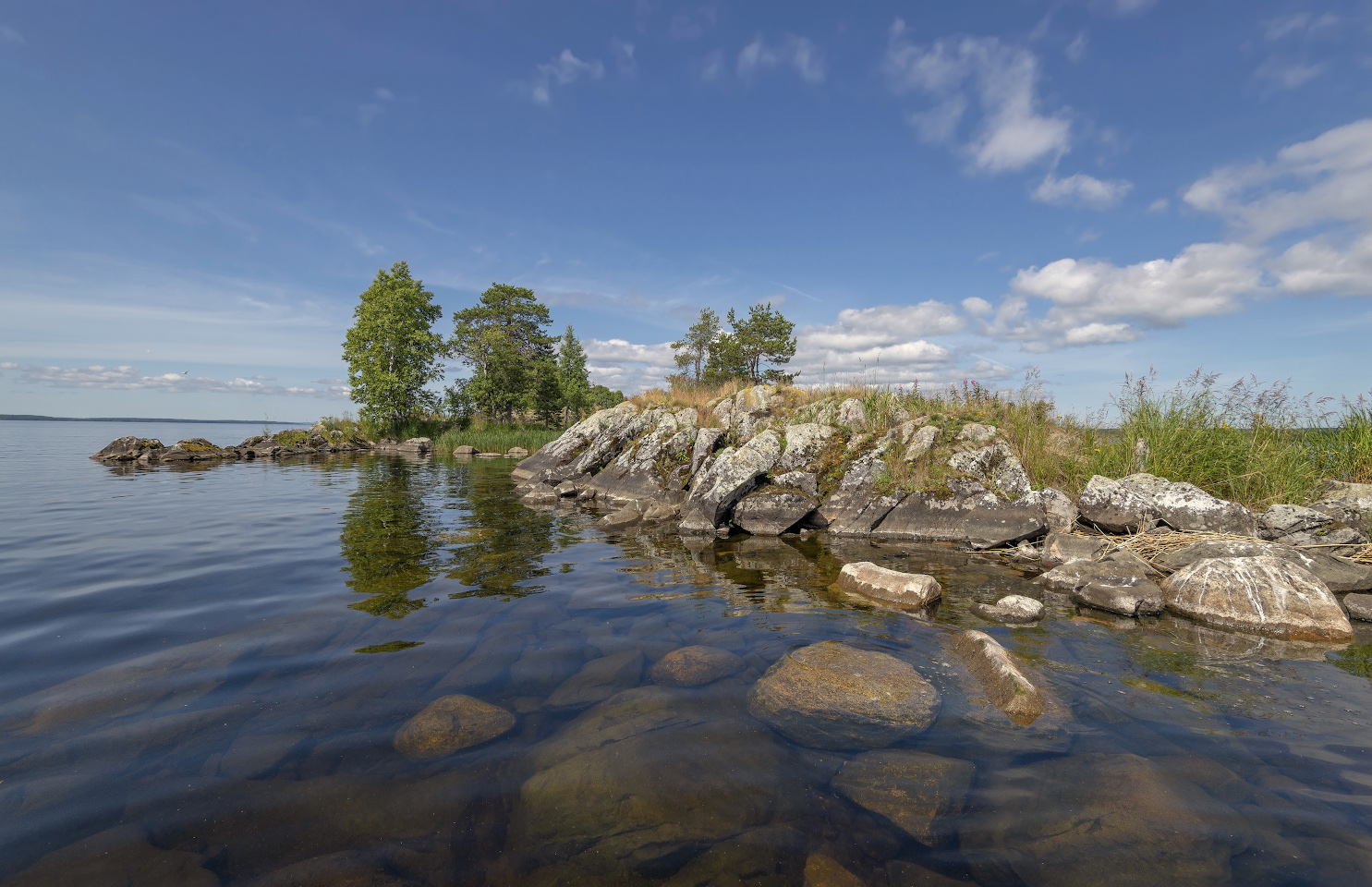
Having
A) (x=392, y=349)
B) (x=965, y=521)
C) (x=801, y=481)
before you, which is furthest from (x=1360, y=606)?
(x=392, y=349)

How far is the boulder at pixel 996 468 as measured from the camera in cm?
1220

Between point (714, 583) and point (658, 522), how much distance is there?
20.3 feet

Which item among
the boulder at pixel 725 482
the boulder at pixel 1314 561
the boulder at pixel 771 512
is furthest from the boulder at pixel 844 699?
the boulder at pixel 725 482

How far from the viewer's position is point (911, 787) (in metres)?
3.71

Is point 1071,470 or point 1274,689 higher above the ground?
point 1071,470

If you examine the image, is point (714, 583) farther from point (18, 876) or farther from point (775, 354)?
point (775, 354)

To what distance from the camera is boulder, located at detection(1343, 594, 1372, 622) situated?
698cm

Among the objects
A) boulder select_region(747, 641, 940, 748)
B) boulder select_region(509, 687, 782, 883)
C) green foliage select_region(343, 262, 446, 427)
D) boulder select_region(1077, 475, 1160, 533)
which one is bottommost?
boulder select_region(509, 687, 782, 883)

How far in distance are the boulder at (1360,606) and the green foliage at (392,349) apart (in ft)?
174

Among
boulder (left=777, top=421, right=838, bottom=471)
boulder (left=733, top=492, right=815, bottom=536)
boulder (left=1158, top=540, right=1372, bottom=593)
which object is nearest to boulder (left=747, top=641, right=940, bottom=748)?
boulder (left=1158, top=540, right=1372, bottom=593)

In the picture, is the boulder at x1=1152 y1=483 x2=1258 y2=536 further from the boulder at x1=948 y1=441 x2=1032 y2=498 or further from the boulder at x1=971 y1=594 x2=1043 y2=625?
the boulder at x1=971 y1=594 x2=1043 y2=625

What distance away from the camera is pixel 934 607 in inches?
303

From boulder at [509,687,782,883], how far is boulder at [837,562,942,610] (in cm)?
419

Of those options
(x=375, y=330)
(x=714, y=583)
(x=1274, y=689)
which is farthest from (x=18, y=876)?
(x=375, y=330)
